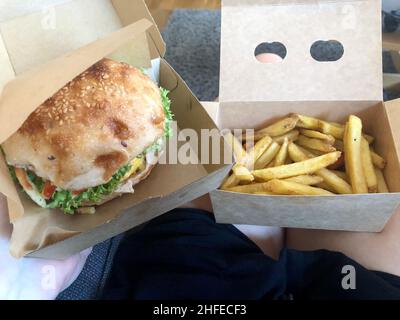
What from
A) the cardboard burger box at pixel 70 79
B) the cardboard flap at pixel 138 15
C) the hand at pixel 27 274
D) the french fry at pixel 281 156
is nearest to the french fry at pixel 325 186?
the french fry at pixel 281 156

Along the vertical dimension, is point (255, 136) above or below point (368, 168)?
above

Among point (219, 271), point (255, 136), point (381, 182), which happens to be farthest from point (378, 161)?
point (219, 271)

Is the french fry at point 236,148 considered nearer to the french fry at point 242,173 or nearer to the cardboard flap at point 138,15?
the french fry at point 242,173

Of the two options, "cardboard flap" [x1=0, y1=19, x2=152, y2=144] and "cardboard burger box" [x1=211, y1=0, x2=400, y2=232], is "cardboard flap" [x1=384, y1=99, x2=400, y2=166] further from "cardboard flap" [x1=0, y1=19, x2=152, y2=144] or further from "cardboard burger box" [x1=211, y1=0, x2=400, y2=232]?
"cardboard flap" [x1=0, y1=19, x2=152, y2=144]

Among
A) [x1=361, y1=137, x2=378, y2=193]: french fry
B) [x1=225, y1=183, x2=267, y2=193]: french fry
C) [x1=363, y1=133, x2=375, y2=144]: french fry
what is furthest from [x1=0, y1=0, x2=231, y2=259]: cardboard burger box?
[x1=363, y1=133, x2=375, y2=144]: french fry

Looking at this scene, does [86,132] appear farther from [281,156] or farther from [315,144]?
[315,144]

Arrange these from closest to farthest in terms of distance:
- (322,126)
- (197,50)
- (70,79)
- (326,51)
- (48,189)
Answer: (70,79), (48,189), (322,126), (326,51), (197,50)

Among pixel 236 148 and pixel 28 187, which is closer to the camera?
pixel 28 187
